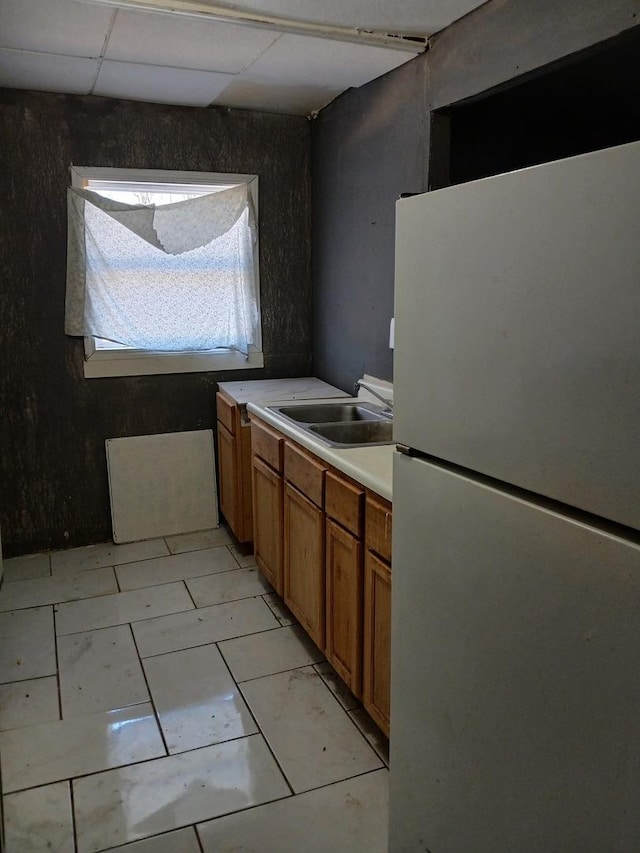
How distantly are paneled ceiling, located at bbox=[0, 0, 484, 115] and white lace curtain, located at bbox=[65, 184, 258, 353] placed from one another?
579 millimetres

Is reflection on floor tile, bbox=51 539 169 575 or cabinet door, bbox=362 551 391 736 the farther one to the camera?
reflection on floor tile, bbox=51 539 169 575

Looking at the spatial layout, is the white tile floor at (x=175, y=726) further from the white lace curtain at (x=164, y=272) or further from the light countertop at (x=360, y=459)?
the white lace curtain at (x=164, y=272)

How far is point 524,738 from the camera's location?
3.50 ft

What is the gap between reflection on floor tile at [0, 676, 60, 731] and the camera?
7.63 ft

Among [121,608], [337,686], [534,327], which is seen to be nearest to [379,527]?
[337,686]

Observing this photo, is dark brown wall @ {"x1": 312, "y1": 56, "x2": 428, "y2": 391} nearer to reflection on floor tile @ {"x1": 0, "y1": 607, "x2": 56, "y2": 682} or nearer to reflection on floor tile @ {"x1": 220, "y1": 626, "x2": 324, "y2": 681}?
reflection on floor tile @ {"x1": 220, "y1": 626, "x2": 324, "y2": 681}

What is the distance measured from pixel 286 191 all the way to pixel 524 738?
3453 mm

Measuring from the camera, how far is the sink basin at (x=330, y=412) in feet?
10.4

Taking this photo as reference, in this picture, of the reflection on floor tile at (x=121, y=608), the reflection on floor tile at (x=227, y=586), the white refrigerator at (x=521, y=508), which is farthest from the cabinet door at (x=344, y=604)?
the reflection on floor tile at (x=121, y=608)

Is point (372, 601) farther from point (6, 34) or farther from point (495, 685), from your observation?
point (6, 34)

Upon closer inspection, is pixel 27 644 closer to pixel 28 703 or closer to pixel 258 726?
pixel 28 703

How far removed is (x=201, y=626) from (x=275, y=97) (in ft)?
8.70

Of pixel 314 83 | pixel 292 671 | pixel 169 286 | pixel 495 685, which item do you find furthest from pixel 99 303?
pixel 495 685

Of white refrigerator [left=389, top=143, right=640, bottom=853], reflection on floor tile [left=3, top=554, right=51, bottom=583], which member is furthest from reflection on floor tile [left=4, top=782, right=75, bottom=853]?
reflection on floor tile [left=3, top=554, right=51, bottom=583]
